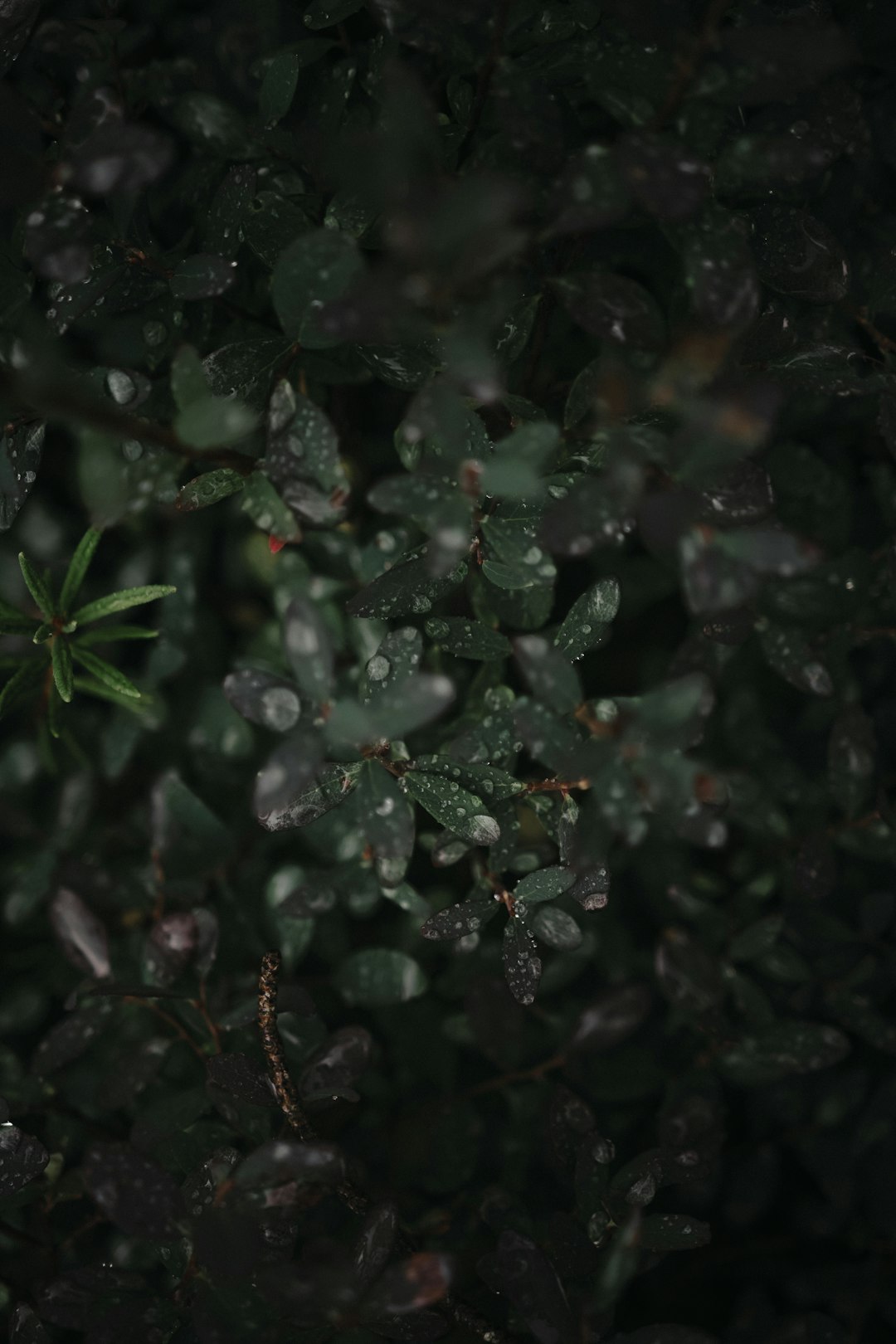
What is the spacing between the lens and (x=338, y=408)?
3.82ft

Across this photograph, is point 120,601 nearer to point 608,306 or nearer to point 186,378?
point 186,378

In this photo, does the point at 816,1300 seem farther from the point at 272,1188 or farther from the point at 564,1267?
the point at 272,1188

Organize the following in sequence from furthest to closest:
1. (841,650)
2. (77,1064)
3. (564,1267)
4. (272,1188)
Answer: (77,1064)
(841,650)
(564,1267)
(272,1188)

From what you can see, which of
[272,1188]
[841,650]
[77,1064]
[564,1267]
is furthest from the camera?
[77,1064]

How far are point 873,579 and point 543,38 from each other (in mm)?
694

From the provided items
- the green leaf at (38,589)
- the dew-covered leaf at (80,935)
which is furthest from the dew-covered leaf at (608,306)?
the dew-covered leaf at (80,935)

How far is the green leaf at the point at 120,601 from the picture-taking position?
901 millimetres

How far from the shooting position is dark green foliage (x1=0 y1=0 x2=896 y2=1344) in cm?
70

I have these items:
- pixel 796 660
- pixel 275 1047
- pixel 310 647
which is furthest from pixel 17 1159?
pixel 796 660

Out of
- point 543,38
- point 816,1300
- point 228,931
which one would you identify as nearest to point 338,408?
point 543,38

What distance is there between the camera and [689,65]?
0.68m

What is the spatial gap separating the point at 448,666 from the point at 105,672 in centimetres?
36

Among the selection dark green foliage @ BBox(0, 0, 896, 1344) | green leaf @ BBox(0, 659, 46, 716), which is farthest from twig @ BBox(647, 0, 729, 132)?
green leaf @ BBox(0, 659, 46, 716)

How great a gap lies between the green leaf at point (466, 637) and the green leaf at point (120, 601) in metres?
0.25
